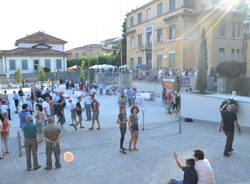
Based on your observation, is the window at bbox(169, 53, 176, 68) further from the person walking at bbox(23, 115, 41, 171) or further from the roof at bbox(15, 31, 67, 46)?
the roof at bbox(15, 31, 67, 46)

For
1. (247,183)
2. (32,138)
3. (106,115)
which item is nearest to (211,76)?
(106,115)

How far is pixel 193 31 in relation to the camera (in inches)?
1102

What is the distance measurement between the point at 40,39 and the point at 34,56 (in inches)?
280

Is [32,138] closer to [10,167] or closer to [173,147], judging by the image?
[10,167]

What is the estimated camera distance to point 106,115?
48.9 feet

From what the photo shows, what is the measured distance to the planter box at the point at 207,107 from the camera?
10.6m

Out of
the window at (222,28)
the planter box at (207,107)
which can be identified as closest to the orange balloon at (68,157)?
the planter box at (207,107)

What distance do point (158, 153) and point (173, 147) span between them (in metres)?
0.87

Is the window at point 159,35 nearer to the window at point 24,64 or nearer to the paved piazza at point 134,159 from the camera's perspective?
the paved piazza at point 134,159

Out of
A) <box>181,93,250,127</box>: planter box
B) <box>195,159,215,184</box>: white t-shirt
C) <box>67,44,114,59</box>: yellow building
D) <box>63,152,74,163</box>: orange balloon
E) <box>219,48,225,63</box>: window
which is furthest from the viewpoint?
<box>67,44,114,59</box>: yellow building

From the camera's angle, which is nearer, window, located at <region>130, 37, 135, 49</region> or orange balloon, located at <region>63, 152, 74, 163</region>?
orange balloon, located at <region>63, 152, 74, 163</region>

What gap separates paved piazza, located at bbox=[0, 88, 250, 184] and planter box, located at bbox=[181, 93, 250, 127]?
29.6 inches

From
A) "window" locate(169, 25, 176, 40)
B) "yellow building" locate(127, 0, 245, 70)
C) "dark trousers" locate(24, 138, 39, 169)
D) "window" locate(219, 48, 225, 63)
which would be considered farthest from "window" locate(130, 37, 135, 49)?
"dark trousers" locate(24, 138, 39, 169)

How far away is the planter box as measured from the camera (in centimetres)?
1061
